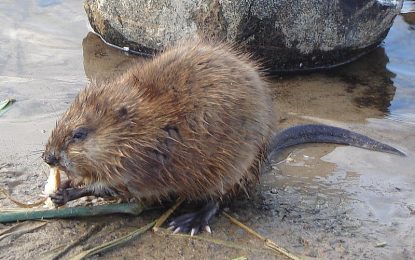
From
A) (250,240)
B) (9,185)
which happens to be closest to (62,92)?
(9,185)

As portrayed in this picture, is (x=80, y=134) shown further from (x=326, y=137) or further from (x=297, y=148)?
(x=326, y=137)

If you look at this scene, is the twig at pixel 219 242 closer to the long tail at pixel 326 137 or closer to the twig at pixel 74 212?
the twig at pixel 74 212

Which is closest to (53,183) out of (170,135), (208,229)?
(170,135)

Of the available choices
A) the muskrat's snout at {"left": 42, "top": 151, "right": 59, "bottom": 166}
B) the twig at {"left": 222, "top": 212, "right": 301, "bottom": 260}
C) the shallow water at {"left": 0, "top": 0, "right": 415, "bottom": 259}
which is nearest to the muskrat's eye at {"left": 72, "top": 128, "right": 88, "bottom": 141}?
the muskrat's snout at {"left": 42, "top": 151, "right": 59, "bottom": 166}

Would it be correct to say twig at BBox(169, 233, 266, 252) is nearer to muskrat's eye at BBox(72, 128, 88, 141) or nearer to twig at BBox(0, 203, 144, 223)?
twig at BBox(0, 203, 144, 223)

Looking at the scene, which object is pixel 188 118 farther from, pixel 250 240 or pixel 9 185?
pixel 9 185

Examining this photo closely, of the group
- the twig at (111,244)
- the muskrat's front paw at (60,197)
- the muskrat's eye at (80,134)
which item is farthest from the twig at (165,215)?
the muskrat's eye at (80,134)
